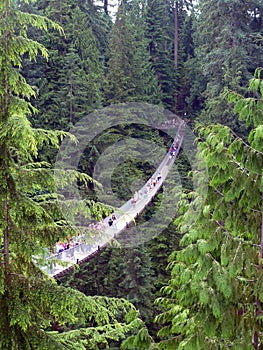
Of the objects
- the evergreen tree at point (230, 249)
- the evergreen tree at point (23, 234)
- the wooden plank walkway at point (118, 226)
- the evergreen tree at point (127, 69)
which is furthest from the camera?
the evergreen tree at point (127, 69)

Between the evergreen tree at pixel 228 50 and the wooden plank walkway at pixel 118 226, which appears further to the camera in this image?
the evergreen tree at pixel 228 50

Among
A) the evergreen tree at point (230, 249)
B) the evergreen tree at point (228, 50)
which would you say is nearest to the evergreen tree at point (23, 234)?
the evergreen tree at point (230, 249)

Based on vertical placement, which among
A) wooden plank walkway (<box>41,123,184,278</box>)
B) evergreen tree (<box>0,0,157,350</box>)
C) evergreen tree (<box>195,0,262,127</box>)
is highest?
evergreen tree (<box>195,0,262,127</box>)

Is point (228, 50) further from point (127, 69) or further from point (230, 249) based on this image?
point (230, 249)

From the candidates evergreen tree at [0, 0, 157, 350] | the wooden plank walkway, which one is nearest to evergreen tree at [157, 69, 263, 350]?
evergreen tree at [0, 0, 157, 350]

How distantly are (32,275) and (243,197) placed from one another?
6.45 ft

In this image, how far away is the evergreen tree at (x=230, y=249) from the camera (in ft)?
11.6

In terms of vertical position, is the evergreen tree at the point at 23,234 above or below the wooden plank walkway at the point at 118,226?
above

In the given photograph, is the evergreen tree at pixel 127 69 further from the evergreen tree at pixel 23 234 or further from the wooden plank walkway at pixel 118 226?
the evergreen tree at pixel 23 234

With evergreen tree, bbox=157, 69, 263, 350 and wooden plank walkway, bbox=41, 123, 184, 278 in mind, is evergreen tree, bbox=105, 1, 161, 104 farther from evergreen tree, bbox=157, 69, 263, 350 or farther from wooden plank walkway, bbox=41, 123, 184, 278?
evergreen tree, bbox=157, 69, 263, 350

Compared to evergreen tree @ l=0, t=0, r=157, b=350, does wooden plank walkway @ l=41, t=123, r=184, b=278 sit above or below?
below

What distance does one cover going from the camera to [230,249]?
142 inches

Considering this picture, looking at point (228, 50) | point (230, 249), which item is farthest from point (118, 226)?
point (230, 249)

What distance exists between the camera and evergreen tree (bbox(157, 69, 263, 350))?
3543 millimetres
